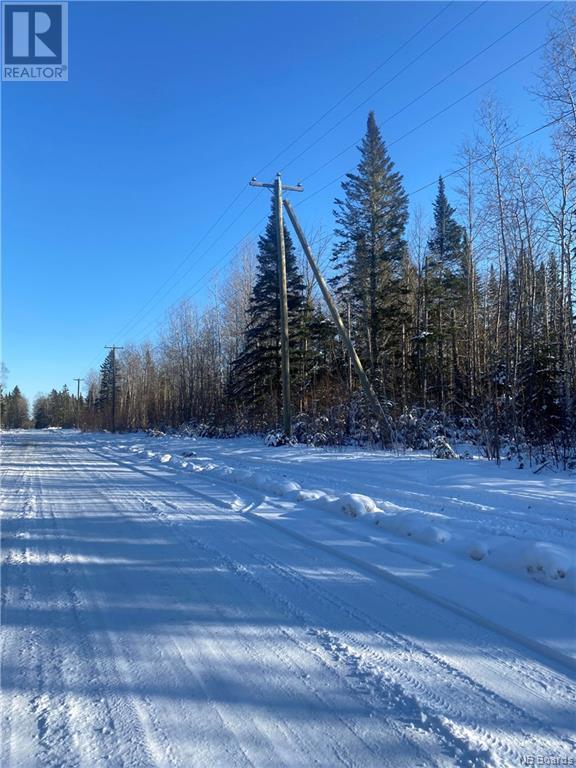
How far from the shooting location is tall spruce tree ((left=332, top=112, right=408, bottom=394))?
2888 centimetres

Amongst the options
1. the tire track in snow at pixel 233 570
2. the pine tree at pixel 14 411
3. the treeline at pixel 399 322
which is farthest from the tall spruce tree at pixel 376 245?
the pine tree at pixel 14 411

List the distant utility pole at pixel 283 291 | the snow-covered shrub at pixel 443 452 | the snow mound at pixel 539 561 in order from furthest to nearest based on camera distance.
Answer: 1. the distant utility pole at pixel 283 291
2. the snow-covered shrub at pixel 443 452
3. the snow mound at pixel 539 561

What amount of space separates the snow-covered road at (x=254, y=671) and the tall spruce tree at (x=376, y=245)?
80.8 ft

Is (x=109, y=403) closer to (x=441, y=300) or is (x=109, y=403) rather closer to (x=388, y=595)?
(x=441, y=300)

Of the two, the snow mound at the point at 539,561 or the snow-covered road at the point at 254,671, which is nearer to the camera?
the snow-covered road at the point at 254,671

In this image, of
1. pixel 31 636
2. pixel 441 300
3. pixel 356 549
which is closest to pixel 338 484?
pixel 356 549

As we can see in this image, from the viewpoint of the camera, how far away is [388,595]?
4.09 m

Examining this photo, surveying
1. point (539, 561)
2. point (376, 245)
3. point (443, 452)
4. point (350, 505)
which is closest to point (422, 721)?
point (539, 561)

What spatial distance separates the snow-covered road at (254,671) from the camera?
235 cm

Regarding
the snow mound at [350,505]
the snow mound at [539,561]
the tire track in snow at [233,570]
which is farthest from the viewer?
the snow mound at [350,505]

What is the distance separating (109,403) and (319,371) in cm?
5666

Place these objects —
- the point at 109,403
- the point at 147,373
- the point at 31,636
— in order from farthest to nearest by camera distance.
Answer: the point at 109,403 < the point at 147,373 < the point at 31,636

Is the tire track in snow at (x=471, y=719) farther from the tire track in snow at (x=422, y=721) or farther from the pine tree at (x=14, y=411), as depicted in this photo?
the pine tree at (x=14, y=411)

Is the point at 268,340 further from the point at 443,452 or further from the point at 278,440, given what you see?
the point at 443,452
